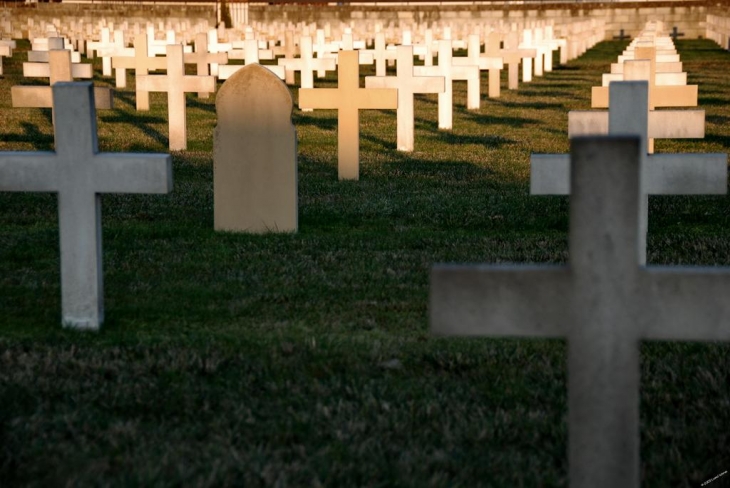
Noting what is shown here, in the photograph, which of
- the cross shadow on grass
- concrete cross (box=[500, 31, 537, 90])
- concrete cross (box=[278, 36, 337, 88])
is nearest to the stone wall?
concrete cross (box=[500, 31, 537, 90])

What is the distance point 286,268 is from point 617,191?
12.8 feet

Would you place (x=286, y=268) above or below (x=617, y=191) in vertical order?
below

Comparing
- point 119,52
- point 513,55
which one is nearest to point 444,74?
point 513,55

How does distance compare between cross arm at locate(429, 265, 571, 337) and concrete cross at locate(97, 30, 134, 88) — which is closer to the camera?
cross arm at locate(429, 265, 571, 337)

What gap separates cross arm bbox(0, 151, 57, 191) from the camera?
475 cm

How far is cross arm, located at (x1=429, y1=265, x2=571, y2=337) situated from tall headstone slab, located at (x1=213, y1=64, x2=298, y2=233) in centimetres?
441

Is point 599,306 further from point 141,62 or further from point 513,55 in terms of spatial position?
point 513,55

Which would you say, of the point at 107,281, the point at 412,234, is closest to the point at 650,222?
the point at 412,234

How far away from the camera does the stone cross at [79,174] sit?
185 inches

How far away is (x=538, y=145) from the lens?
1274cm

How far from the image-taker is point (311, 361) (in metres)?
4.59

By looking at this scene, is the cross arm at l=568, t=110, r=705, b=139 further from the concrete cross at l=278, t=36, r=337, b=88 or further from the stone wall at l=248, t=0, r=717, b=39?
the stone wall at l=248, t=0, r=717, b=39

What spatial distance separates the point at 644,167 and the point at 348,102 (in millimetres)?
5443

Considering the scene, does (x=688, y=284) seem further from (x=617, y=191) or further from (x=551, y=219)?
(x=551, y=219)
